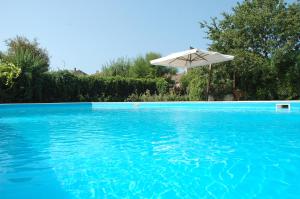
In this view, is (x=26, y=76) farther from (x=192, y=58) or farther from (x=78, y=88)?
(x=192, y=58)

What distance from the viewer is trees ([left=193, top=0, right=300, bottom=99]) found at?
15.4 meters

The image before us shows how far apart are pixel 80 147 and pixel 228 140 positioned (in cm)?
272

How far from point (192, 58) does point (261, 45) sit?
393cm

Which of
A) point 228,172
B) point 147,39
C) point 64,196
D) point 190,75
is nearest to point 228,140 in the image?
point 228,172

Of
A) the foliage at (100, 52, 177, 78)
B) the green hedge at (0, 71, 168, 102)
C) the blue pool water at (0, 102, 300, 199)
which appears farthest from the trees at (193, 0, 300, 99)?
the foliage at (100, 52, 177, 78)

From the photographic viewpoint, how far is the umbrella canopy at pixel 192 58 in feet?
46.1

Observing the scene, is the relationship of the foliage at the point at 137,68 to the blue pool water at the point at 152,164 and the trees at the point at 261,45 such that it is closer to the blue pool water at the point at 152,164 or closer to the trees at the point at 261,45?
the trees at the point at 261,45

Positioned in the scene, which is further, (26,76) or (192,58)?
(26,76)

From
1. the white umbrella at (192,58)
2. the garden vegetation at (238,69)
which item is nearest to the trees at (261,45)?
the garden vegetation at (238,69)

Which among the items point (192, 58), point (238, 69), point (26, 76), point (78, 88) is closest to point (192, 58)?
point (192, 58)

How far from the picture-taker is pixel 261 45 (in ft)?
53.6

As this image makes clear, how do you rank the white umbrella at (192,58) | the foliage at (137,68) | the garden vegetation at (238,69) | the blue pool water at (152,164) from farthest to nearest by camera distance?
the foliage at (137,68) → the garden vegetation at (238,69) → the white umbrella at (192,58) → the blue pool water at (152,164)

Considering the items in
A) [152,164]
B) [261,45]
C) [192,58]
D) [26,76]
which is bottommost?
Result: [152,164]

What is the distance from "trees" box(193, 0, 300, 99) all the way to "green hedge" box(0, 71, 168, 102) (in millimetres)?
6023
